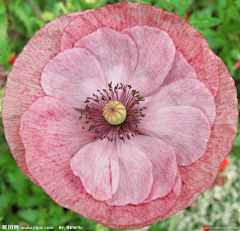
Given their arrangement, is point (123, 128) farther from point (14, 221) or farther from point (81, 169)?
point (14, 221)

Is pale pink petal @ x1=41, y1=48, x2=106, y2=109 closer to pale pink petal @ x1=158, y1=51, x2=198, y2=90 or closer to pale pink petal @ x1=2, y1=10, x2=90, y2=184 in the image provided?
pale pink petal @ x1=2, y1=10, x2=90, y2=184

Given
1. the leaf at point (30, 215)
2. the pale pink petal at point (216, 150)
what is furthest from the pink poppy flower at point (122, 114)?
the leaf at point (30, 215)

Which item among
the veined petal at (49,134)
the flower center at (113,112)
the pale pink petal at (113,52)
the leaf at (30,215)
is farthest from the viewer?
the leaf at (30,215)

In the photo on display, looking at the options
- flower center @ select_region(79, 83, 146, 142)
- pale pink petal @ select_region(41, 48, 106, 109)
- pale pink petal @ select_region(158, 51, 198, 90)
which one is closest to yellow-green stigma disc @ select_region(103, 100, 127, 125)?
flower center @ select_region(79, 83, 146, 142)

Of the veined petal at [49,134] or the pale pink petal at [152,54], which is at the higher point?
the pale pink petal at [152,54]

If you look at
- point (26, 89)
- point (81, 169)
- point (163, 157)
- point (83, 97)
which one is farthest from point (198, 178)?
point (26, 89)

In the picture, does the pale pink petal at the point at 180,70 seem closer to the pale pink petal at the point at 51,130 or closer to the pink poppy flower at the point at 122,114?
the pink poppy flower at the point at 122,114
